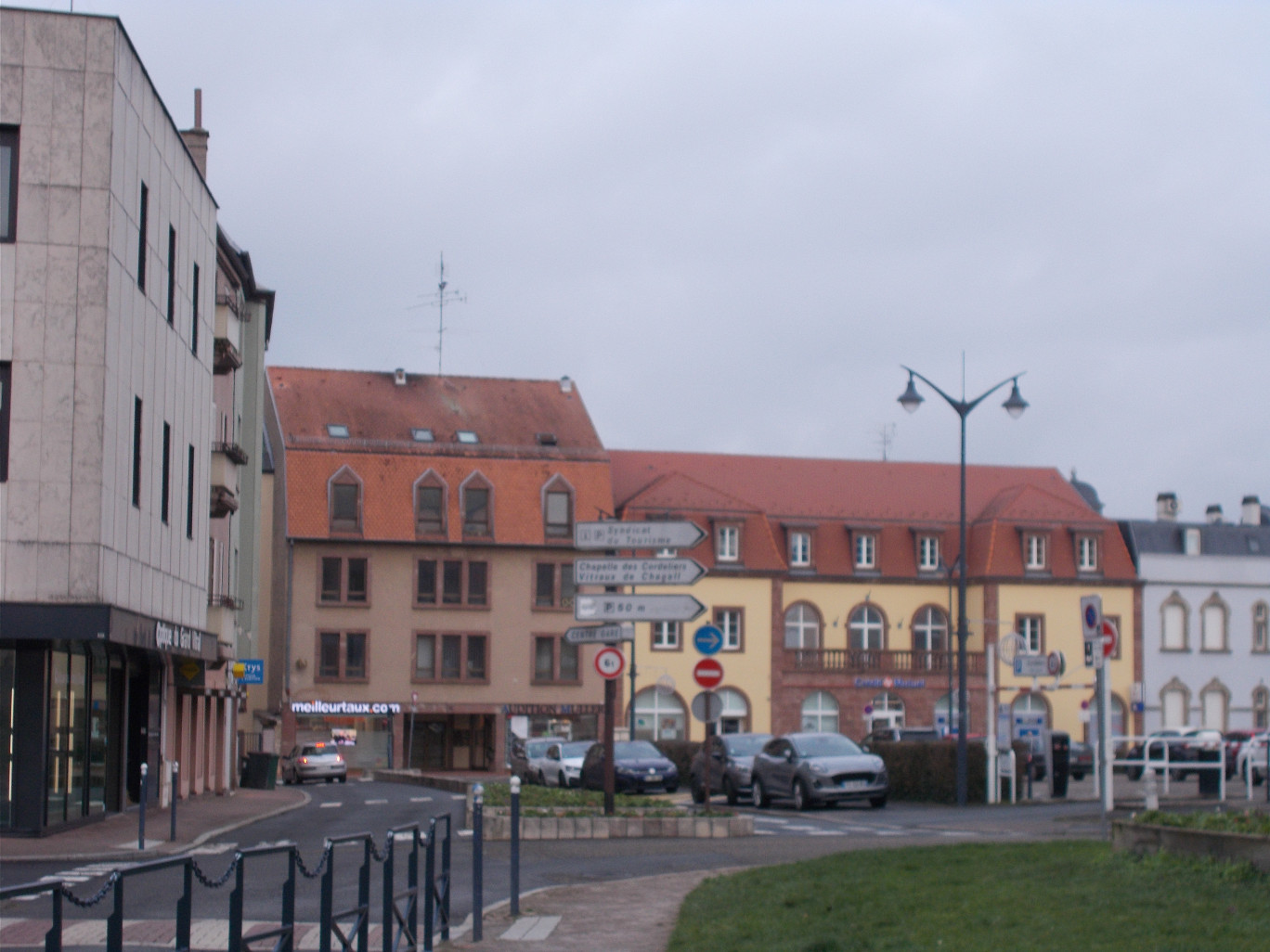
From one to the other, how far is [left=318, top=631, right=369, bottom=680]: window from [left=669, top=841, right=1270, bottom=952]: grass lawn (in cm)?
5231

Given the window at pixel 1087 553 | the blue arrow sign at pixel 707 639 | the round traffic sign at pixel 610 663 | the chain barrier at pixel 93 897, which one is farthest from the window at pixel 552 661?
the chain barrier at pixel 93 897

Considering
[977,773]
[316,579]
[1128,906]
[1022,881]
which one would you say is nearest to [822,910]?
[1022,881]

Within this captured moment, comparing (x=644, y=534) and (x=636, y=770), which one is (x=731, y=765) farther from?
(x=644, y=534)

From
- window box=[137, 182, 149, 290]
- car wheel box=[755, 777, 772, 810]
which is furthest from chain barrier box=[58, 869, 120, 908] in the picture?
car wheel box=[755, 777, 772, 810]

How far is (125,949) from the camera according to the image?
7.94 m

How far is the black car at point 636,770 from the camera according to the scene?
40.3 m

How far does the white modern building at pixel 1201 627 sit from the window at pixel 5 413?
191 ft

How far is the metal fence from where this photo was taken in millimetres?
6402

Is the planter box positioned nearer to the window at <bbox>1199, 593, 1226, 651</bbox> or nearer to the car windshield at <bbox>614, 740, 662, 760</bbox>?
the car windshield at <bbox>614, 740, 662, 760</bbox>

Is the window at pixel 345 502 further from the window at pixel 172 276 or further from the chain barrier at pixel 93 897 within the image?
the chain barrier at pixel 93 897

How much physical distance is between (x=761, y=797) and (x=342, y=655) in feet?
115

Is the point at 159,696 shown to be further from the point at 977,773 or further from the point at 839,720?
the point at 839,720

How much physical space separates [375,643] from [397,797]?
1153 inches

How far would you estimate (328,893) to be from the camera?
29.4 ft
